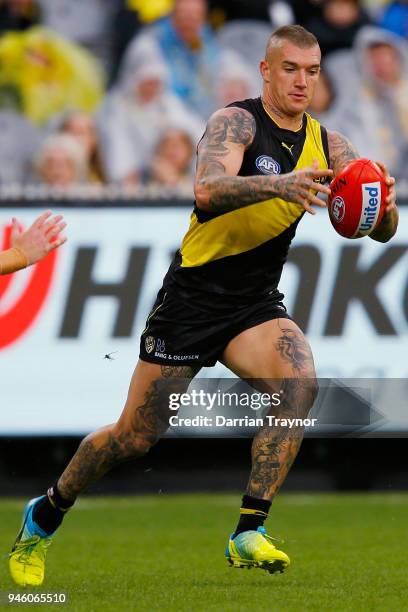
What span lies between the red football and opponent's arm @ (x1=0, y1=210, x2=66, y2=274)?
4.43 feet

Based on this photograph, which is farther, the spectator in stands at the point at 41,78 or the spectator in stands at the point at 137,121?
the spectator in stands at the point at 41,78

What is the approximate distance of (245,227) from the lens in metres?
6.53

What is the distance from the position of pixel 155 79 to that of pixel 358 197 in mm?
7032

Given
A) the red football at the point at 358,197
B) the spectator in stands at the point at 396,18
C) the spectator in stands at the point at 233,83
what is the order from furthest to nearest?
the spectator in stands at the point at 396,18
the spectator in stands at the point at 233,83
the red football at the point at 358,197

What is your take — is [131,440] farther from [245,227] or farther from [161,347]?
[245,227]

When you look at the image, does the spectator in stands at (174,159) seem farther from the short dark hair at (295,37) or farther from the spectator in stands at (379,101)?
the short dark hair at (295,37)

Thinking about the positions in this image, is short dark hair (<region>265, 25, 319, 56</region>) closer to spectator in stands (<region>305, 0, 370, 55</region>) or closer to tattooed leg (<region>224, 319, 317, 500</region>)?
tattooed leg (<region>224, 319, 317, 500</region>)

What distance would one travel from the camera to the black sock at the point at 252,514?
628cm

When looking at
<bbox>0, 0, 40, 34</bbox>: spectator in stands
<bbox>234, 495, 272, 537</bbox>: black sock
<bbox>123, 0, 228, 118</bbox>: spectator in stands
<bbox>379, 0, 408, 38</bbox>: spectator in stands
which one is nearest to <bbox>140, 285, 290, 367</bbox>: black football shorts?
<bbox>234, 495, 272, 537</bbox>: black sock

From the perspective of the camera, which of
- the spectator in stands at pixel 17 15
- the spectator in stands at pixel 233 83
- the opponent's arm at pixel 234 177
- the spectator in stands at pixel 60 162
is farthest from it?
the spectator in stands at pixel 17 15

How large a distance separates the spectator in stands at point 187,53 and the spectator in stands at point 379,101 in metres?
1.41

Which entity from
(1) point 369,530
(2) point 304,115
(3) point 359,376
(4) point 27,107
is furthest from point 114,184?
(2) point 304,115

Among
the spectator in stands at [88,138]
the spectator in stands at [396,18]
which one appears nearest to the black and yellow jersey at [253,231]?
the spectator in stands at [88,138]

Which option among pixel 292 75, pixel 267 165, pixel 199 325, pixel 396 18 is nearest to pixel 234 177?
pixel 267 165
